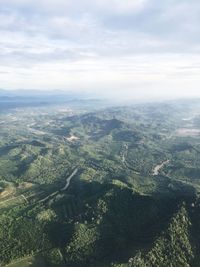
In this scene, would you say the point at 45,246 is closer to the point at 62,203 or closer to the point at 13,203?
the point at 62,203

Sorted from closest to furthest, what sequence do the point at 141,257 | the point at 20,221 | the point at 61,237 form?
the point at 141,257 → the point at 61,237 → the point at 20,221

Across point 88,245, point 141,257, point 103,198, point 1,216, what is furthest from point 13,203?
point 141,257

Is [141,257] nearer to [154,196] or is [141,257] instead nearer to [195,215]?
[195,215]

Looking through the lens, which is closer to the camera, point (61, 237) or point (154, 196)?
point (61, 237)

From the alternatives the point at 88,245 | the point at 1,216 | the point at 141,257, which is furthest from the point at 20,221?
the point at 141,257

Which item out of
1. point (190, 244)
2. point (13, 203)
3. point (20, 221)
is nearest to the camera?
point (190, 244)

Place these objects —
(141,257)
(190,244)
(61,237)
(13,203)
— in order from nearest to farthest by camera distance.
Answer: (141,257)
(190,244)
(61,237)
(13,203)

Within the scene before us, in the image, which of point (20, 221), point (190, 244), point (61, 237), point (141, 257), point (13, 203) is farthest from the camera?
point (13, 203)

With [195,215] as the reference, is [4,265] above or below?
below

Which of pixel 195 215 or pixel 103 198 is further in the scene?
pixel 103 198
